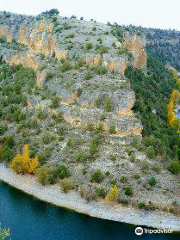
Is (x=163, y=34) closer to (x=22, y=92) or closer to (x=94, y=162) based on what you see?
(x=22, y=92)

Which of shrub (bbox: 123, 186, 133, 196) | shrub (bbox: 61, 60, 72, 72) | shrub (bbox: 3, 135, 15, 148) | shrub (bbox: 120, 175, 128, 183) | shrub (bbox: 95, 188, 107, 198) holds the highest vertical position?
shrub (bbox: 61, 60, 72, 72)

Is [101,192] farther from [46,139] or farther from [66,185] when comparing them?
[46,139]

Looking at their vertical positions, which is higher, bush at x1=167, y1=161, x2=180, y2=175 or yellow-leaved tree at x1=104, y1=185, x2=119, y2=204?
bush at x1=167, y1=161, x2=180, y2=175

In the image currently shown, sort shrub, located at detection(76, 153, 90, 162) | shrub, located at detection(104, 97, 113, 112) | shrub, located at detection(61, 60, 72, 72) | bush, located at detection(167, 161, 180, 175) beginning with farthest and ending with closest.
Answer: shrub, located at detection(61, 60, 72, 72), shrub, located at detection(104, 97, 113, 112), shrub, located at detection(76, 153, 90, 162), bush, located at detection(167, 161, 180, 175)

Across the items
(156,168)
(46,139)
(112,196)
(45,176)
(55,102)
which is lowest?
(45,176)

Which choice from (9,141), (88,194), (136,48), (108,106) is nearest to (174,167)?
(88,194)

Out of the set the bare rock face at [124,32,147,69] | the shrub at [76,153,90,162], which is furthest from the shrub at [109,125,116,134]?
the bare rock face at [124,32,147,69]

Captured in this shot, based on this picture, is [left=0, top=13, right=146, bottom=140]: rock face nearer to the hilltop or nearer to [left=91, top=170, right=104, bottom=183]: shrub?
the hilltop
